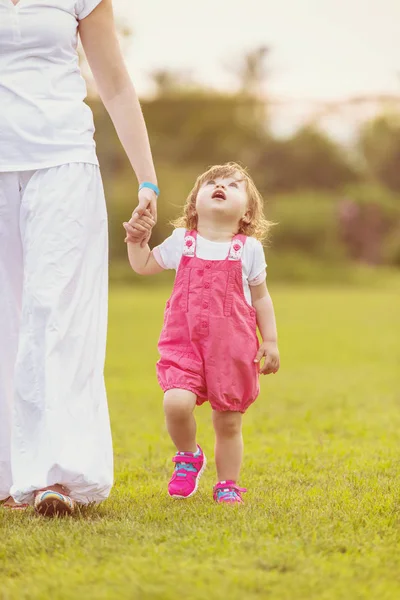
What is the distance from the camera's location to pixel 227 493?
3805mm

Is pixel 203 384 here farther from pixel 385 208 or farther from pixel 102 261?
pixel 385 208

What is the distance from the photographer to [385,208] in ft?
131

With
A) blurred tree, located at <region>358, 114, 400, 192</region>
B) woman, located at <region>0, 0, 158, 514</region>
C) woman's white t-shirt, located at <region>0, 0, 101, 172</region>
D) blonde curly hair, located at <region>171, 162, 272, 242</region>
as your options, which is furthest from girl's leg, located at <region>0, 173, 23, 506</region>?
blurred tree, located at <region>358, 114, 400, 192</region>

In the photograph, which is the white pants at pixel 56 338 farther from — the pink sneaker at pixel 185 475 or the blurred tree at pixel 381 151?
the blurred tree at pixel 381 151

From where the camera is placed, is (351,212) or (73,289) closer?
(73,289)

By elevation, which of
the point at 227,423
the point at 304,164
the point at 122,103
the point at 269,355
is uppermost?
the point at 304,164

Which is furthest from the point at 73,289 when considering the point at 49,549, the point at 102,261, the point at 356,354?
the point at 356,354

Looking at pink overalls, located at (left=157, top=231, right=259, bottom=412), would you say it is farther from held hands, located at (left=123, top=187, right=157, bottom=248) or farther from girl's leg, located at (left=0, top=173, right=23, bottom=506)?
girl's leg, located at (left=0, top=173, right=23, bottom=506)

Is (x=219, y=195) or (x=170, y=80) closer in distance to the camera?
(x=219, y=195)

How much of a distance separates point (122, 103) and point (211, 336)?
923 mm

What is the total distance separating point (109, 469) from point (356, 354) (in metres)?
8.97

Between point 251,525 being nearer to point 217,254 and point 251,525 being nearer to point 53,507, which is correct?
point 53,507

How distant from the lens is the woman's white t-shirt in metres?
3.33

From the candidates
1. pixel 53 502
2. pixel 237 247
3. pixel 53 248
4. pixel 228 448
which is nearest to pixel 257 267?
pixel 237 247
